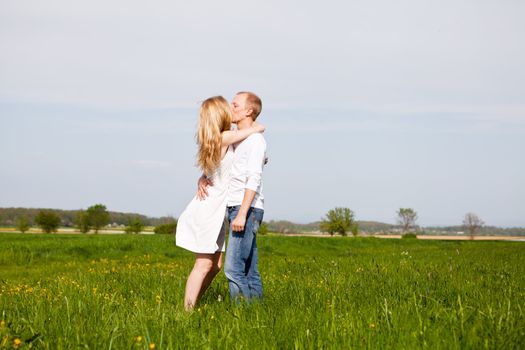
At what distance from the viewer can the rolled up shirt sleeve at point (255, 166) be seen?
534cm

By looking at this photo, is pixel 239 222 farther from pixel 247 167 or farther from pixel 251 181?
Answer: pixel 247 167

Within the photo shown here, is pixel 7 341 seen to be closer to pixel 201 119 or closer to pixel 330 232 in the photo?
pixel 201 119

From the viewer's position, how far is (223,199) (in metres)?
5.61

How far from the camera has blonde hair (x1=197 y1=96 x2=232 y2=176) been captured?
5496mm

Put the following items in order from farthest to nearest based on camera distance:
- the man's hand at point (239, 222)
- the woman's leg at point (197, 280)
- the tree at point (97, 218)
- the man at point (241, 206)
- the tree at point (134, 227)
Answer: the tree at point (97, 218) < the tree at point (134, 227) < the woman's leg at point (197, 280) < the man at point (241, 206) < the man's hand at point (239, 222)

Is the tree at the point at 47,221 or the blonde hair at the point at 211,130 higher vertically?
the blonde hair at the point at 211,130

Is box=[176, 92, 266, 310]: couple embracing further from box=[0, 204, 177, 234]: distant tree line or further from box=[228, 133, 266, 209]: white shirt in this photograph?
box=[0, 204, 177, 234]: distant tree line

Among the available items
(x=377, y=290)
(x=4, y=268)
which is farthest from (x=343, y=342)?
(x=4, y=268)

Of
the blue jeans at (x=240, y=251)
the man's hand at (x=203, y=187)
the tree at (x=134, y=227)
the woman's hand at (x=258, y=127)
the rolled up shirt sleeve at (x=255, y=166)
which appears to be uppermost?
the woman's hand at (x=258, y=127)

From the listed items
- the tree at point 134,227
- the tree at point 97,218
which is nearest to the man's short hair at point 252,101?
the tree at point 134,227

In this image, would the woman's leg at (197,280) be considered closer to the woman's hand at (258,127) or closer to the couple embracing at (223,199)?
the couple embracing at (223,199)

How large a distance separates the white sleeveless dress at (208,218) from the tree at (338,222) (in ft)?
260

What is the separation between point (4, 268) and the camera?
51.1ft

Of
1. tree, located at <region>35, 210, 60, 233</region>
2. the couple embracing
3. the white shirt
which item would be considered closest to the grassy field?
the couple embracing
